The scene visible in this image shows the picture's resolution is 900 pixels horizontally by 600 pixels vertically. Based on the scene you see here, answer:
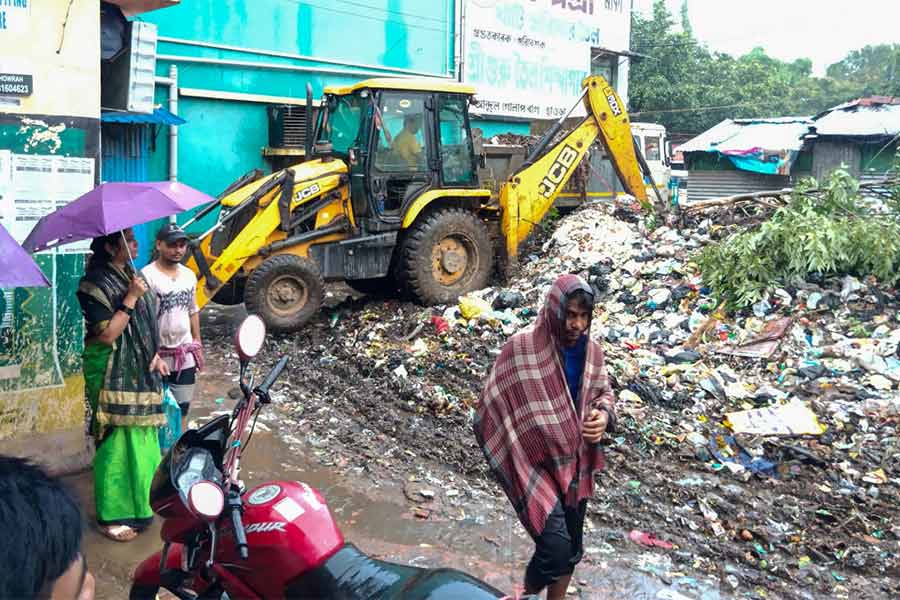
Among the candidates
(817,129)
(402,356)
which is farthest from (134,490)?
(817,129)

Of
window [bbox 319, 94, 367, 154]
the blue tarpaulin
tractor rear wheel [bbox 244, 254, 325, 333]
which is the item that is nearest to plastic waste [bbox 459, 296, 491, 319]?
tractor rear wheel [bbox 244, 254, 325, 333]

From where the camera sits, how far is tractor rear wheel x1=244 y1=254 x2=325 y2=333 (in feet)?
27.0

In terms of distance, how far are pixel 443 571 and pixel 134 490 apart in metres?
2.43

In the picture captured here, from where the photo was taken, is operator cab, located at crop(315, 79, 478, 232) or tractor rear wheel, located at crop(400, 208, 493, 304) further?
tractor rear wheel, located at crop(400, 208, 493, 304)

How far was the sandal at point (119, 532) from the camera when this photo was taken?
4070 mm

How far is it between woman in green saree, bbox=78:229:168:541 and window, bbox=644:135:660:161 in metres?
13.9

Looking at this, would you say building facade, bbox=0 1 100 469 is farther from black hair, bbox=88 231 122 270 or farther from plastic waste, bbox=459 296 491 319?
plastic waste, bbox=459 296 491 319

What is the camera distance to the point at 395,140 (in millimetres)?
8836

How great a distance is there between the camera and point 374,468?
5.38m

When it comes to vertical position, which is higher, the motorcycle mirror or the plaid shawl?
the motorcycle mirror

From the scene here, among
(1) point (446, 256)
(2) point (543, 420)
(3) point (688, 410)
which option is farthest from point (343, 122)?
(2) point (543, 420)

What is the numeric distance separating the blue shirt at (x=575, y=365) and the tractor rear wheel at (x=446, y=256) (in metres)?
5.88

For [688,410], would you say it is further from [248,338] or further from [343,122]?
[343,122]

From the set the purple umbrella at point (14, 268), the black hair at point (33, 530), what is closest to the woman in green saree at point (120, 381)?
the purple umbrella at point (14, 268)
